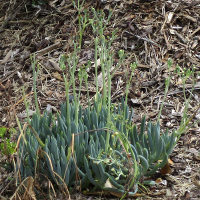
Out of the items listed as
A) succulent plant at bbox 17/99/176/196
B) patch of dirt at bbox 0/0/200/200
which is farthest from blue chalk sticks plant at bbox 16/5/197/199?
patch of dirt at bbox 0/0/200/200

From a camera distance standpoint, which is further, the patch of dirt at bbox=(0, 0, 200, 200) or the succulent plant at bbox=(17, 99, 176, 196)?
the patch of dirt at bbox=(0, 0, 200, 200)

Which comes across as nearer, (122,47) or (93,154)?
(93,154)

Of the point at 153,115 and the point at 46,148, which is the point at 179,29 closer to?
the point at 153,115

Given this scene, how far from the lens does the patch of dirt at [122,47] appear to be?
370cm

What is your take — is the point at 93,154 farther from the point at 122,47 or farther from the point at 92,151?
the point at 122,47

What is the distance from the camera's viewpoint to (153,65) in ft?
13.2

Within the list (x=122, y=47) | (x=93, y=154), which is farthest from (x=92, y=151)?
(x=122, y=47)

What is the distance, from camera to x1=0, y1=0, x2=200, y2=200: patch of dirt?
3.70 metres

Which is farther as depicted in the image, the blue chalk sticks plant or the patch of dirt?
the patch of dirt

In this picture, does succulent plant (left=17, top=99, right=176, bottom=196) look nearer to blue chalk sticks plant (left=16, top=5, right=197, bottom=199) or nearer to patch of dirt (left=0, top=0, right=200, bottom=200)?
blue chalk sticks plant (left=16, top=5, right=197, bottom=199)

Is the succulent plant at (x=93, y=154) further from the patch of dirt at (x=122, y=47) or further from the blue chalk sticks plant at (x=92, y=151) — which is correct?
the patch of dirt at (x=122, y=47)

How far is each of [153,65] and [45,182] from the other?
186cm

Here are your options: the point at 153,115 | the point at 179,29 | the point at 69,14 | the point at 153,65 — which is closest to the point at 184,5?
the point at 179,29

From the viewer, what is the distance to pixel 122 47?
4.20 m
